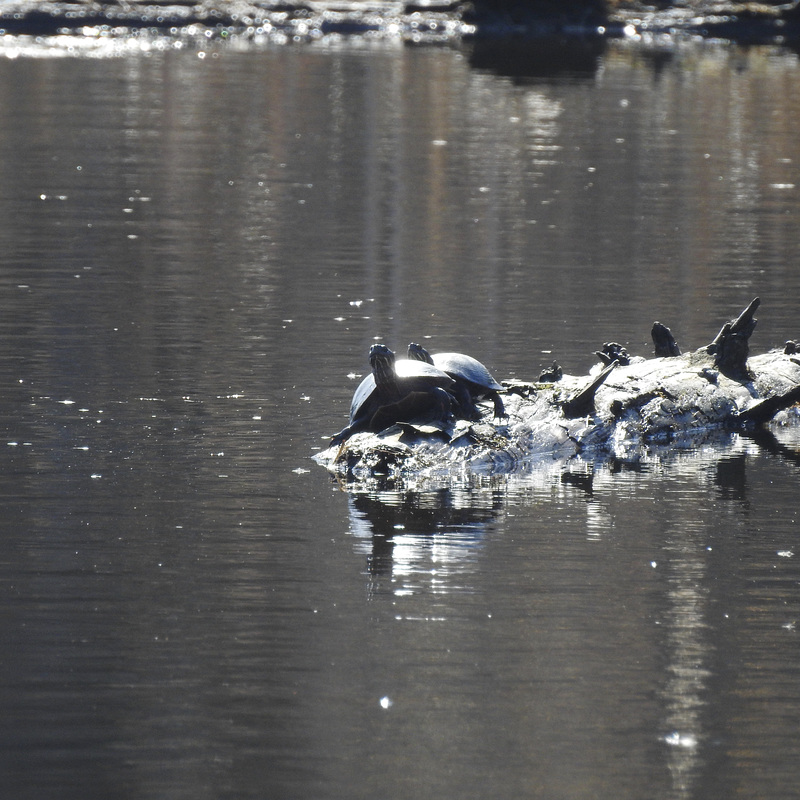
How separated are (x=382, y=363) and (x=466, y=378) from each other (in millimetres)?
852

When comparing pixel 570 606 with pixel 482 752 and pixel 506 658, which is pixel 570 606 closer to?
pixel 506 658

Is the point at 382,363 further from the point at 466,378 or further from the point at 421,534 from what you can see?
the point at 421,534

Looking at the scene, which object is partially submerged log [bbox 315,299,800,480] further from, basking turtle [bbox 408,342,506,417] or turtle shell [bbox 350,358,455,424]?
turtle shell [bbox 350,358,455,424]

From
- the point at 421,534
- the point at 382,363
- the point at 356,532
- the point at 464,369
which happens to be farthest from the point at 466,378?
the point at 356,532

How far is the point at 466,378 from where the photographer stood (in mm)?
12102

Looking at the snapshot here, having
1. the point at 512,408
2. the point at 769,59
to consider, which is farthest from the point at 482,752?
the point at 769,59

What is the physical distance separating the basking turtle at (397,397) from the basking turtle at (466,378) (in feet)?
0.55

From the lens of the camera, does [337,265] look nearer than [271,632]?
No

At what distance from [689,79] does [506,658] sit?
140 feet

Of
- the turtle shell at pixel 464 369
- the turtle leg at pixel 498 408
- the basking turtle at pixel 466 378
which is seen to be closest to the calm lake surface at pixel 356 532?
the turtle leg at pixel 498 408

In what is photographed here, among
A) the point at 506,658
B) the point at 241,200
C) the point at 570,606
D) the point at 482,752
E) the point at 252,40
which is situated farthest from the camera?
the point at 252,40

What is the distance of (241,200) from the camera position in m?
25.4

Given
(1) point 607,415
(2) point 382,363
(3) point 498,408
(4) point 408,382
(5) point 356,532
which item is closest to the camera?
(5) point 356,532

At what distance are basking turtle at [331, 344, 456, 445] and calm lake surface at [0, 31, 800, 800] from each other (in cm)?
51
